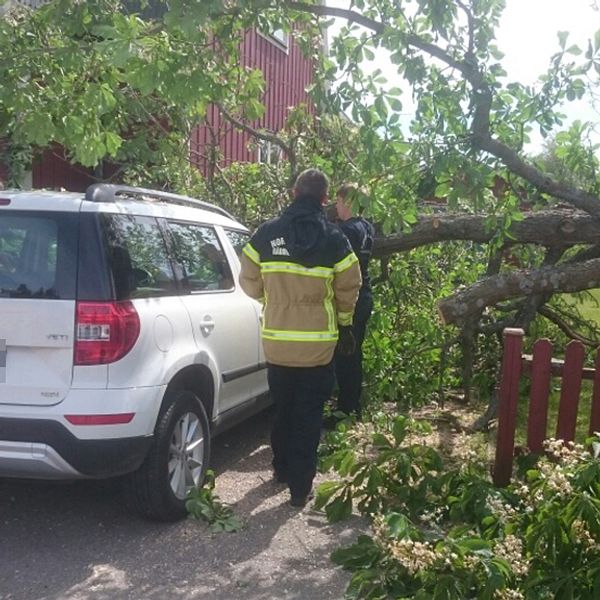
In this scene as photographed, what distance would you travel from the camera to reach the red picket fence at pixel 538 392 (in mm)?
4551

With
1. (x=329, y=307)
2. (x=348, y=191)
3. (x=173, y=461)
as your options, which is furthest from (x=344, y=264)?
(x=173, y=461)

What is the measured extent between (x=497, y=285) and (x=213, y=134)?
12.2ft

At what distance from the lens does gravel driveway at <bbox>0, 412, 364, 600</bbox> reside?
12.5ft

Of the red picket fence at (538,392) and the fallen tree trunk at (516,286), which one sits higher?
the fallen tree trunk at (516,286)

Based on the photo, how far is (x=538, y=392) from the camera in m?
4.66

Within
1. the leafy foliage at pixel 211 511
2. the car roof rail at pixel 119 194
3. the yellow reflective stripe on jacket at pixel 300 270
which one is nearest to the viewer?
the car roof rail at pixel 119 194

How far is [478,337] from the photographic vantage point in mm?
7746

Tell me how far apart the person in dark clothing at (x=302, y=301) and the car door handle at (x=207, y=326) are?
303mm

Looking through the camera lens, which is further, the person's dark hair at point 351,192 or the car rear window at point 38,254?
the person's dark hair at point 351,192

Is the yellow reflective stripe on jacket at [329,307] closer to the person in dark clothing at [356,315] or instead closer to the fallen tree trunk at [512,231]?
the person in dark clothing at [356,315]

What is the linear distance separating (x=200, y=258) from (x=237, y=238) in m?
0.85

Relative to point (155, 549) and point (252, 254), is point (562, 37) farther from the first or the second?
point (155, 549)

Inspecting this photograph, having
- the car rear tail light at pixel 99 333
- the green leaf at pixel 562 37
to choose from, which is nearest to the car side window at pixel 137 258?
the car rear tail light at pixel 99 333

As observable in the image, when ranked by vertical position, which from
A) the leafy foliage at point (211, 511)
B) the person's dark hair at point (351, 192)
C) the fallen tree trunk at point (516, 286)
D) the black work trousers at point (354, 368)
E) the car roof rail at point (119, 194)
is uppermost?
the person's dark hair at point (351, 192)
